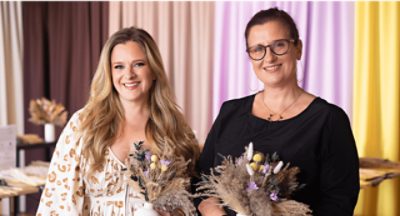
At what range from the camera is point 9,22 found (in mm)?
5641

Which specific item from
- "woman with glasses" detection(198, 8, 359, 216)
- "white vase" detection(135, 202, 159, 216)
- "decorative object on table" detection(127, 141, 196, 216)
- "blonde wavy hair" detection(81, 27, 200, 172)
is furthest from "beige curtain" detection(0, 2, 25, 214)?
"woman with glasses" detection(198, 8, 359, 216)

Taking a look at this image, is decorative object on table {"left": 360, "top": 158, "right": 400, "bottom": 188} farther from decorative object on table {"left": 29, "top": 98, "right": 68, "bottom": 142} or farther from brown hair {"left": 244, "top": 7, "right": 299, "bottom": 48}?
decorative object on table {"left": 29, "top": 98, "right": 68, "bottom": 142}

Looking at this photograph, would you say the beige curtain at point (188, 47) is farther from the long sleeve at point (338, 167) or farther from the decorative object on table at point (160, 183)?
the long sleeve at point (338, 167)

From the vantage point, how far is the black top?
1.73m

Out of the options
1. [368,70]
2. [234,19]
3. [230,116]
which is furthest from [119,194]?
[234,19]

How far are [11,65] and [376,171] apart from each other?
399 cm

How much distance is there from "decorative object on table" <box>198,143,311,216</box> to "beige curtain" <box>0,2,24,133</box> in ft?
14.6

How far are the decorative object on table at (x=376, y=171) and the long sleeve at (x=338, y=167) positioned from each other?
156 cm

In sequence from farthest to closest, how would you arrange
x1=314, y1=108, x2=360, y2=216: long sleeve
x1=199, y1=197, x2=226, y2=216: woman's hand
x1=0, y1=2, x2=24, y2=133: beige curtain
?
x1=0, y1=2, x2=24, y2=133: beige curtain
x1=199, y1=197, x2=226, y2=216: woman's hand
x1=314, y1=108, x2=360, y2=216: long sleeve

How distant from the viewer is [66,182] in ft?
7.47

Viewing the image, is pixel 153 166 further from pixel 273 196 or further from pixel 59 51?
pixel 59 51

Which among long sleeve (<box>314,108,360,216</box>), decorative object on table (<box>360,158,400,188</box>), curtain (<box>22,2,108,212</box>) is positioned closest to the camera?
long sleeve (<box>314,108,360,216</box>)

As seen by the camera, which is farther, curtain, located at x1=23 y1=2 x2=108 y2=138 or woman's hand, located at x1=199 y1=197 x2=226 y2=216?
curtain, located at x1=23 y1=2 x2=108 y2=138

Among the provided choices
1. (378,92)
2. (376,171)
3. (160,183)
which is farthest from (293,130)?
(378,92)
